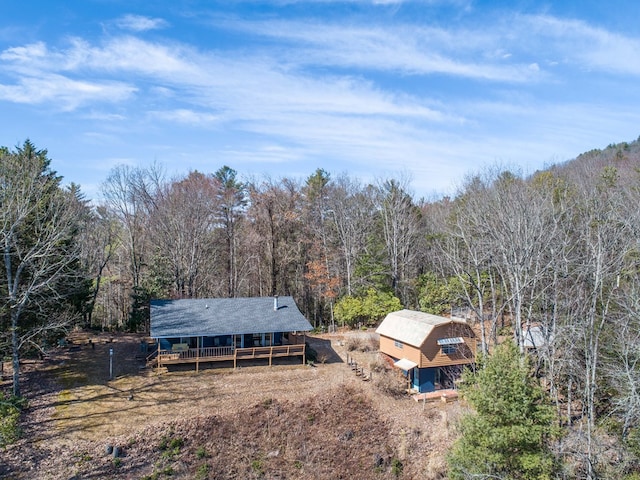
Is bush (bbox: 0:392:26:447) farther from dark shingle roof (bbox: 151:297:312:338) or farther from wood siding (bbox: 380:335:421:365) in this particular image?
wood siding (bbox: 380:335:421:365)

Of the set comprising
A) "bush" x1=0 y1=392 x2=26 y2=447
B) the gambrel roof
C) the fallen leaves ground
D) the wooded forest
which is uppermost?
the wooded forest

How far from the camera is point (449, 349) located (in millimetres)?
25453

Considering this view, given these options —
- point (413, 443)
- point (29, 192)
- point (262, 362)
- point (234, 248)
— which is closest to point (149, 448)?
point (262, 362)

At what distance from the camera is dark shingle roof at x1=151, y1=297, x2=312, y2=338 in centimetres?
2498

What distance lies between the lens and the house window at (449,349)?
83.1 feet

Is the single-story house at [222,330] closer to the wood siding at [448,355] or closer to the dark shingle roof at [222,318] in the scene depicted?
the dark shingle roof at [222,318]

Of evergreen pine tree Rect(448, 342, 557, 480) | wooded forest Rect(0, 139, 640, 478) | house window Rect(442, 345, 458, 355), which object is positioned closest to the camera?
evergreen pine tree Rect(448, 342, 557, 480)

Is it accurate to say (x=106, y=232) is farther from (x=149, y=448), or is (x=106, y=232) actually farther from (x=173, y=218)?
(x=149, y=448)

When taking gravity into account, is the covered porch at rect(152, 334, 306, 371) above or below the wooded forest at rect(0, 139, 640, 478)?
below

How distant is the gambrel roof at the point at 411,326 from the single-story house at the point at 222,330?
19.0 feet

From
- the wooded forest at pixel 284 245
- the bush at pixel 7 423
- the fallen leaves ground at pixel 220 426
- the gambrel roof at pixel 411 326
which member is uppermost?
the wooded forest at pixel 284 245

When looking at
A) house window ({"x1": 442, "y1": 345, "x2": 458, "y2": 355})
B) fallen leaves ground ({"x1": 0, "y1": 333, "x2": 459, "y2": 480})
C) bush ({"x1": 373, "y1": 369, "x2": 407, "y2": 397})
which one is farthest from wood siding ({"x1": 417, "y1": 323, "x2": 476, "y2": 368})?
fallen leaves ground ({"x1": 0, "y1": 333, "x2": 459, "y2": 480})

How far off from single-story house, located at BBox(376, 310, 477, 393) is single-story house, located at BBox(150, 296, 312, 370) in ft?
20.9

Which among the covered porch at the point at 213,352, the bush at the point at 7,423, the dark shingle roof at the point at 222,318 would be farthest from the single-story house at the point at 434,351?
the bush at the point at 7,423
